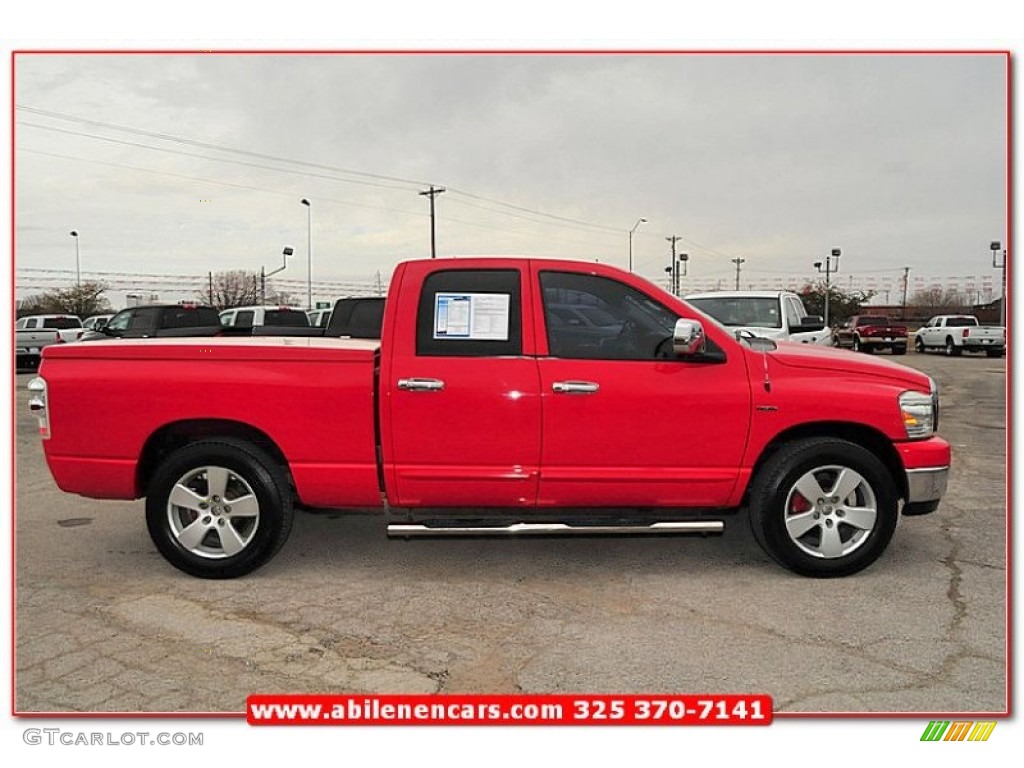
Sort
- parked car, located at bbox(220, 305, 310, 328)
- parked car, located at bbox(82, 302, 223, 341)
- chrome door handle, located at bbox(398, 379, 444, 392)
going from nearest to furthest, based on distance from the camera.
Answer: chrome door handle, located at bbox(398, 379, 444, 392)
parked car, located at bbox(82, 302, 223, 341)
parked car, located at bbox(220, 305, 310, 328)

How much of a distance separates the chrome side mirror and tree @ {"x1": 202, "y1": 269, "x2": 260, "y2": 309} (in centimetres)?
5850

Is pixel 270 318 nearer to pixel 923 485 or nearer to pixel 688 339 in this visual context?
pixel 688 339

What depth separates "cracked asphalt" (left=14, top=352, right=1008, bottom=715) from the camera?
3623 millimetres

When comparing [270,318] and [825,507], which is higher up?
[270,318]

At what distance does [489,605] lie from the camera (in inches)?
177

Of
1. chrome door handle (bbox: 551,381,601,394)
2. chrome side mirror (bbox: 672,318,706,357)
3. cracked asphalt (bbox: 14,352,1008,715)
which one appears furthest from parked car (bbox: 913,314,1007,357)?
chrome door handle (bbox: 551,381,601,394)

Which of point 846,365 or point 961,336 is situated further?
point 961,336

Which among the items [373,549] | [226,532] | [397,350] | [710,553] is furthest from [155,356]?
[710,553]

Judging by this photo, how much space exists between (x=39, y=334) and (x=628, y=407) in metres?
22.8

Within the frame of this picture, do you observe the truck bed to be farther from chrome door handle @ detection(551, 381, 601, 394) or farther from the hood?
the hood

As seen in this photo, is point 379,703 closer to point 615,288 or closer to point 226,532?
point 226,532

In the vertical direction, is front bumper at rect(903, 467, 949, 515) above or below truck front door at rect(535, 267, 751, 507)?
below

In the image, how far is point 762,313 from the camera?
12.2 metres

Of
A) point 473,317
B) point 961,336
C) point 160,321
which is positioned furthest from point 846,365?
point 961,336
